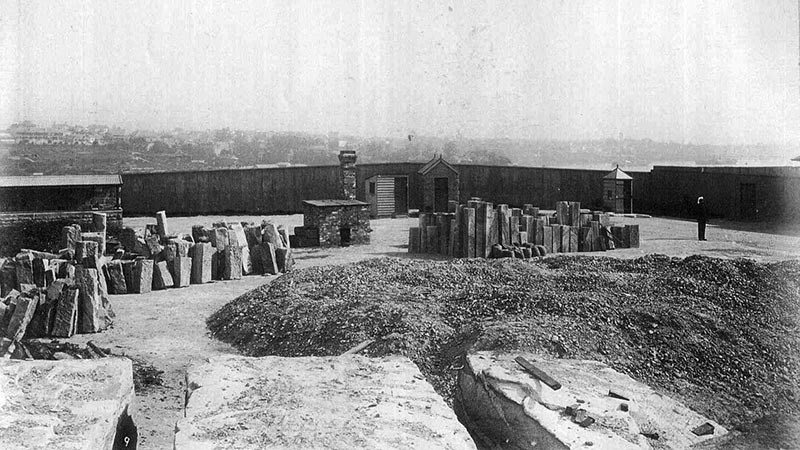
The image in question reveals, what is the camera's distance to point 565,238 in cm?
2048

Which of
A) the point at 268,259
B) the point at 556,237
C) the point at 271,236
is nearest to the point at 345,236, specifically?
the point at 271,236

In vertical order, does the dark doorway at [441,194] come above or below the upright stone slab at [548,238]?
above

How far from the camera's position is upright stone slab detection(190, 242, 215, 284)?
1634 centimetres

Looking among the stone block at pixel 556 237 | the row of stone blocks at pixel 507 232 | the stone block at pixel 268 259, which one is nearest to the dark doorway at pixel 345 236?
the row of stone blocks at pixel 507 232

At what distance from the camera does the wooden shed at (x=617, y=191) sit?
28.8 m

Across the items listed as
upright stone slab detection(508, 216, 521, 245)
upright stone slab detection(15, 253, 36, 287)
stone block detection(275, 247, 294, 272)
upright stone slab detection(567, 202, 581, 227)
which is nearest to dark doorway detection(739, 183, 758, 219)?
upright stone slab detection(567, 202, 581, 227)

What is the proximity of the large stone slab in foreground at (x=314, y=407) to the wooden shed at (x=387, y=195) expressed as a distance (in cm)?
2349

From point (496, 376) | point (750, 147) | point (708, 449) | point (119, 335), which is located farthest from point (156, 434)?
point (750, 147)

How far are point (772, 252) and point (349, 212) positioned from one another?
11.7 metres

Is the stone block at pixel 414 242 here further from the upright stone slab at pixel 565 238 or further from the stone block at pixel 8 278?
the stone block at pixel 8 278

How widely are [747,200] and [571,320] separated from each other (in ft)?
68.1

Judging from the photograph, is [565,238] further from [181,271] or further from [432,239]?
[181,271]

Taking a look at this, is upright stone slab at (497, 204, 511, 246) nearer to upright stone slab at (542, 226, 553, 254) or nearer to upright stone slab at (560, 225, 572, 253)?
upright stone slab at (542, 226, 553, 254)

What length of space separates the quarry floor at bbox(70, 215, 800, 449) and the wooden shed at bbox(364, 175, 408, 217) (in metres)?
1.31
